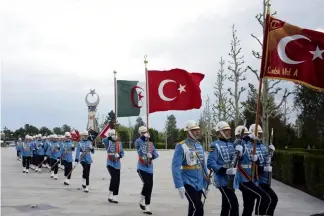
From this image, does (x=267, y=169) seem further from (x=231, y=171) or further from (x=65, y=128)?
(x=65, y=128)

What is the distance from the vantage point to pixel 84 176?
1554 cm

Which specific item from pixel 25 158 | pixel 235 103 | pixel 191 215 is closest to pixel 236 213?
pixel 191 215

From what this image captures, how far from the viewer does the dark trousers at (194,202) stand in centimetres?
748

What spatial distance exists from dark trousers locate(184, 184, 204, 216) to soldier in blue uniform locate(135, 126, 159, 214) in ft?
11.6

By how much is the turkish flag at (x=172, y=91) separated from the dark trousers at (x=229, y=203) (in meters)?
3.53

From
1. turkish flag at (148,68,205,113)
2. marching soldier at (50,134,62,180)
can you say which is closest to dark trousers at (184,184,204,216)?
turkish flag at (148,68,205,113)

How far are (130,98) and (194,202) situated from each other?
5597 millimetres

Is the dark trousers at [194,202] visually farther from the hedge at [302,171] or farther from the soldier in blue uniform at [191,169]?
the hedge at [302,171]

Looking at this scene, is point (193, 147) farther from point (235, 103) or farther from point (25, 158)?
point (235, 103)

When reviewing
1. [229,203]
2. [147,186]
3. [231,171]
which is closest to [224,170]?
[231,171]

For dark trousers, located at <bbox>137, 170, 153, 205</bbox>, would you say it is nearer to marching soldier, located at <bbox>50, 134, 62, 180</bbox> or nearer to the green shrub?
the green shrub

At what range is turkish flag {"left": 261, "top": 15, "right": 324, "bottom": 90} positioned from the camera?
9.10 meters

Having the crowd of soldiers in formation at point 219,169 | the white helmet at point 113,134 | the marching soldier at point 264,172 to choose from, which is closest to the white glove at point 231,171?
the crowd of soldiers in formation at point 219,169

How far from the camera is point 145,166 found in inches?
458
